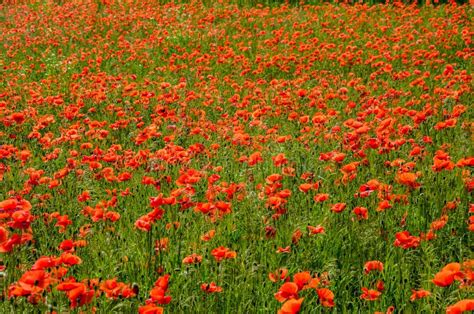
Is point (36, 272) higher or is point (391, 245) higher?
point (36, 272)

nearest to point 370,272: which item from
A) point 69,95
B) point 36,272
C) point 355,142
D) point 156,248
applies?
point 156,248

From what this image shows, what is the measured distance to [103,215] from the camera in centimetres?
289

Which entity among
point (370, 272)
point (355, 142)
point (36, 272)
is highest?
point (36, 272)

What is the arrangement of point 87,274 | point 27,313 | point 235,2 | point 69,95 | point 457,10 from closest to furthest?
1. point 27,313
2. point 87,274
3. point 69,95
4. point 457,10
5. point 235,2

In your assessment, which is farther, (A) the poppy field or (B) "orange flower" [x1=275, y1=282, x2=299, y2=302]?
(A) the poppy field

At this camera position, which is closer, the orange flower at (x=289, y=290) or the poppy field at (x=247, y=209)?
the orange flower at (x=289, y=290)

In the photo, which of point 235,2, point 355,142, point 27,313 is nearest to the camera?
point 27,313

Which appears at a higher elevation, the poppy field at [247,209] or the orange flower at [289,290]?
the orange flower at [289,290]

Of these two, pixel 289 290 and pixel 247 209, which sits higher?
pixel 289 290

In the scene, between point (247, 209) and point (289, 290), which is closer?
point (289, 290)

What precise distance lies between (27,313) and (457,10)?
9707mm

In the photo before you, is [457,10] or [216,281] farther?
[457,10]

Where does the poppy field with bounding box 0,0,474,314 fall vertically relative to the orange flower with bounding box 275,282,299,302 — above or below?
below

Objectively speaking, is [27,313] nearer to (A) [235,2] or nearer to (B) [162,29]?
(B) [162,29]
